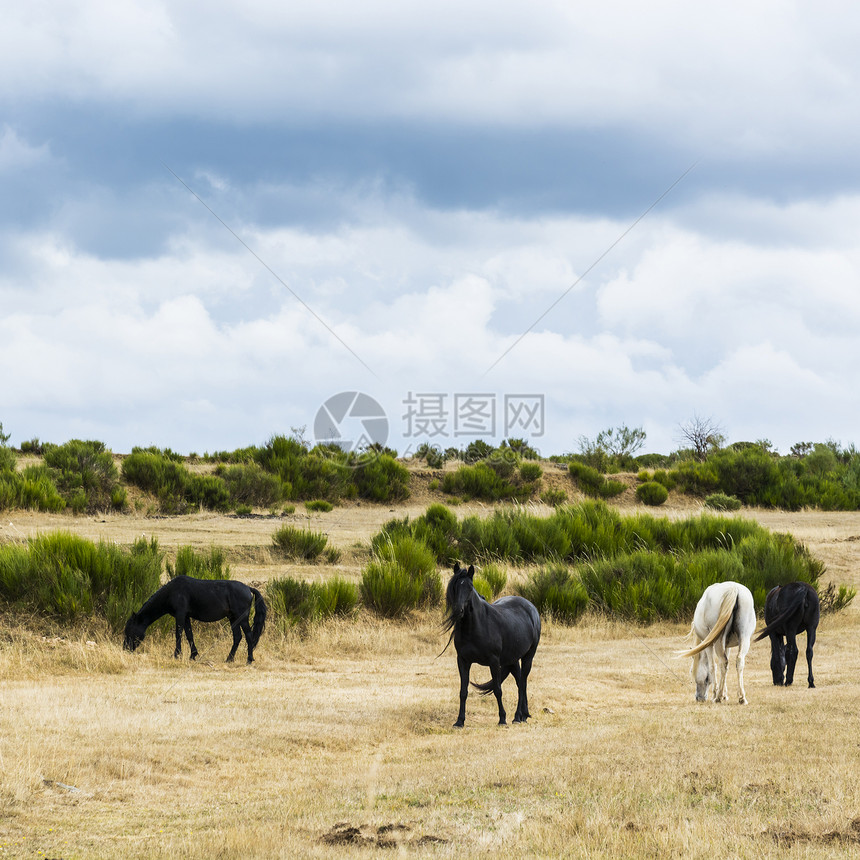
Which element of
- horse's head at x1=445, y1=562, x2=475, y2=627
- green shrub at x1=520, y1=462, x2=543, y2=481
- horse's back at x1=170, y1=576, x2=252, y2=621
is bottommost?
horse's back at x1=170, y1=576, x2=252, y2=621

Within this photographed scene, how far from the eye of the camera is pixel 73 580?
12.3 m

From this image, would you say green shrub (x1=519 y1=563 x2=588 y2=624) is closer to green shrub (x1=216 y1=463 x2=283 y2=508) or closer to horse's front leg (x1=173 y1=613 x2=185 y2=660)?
horse's front leg (x1=173 y1=613 x2=185 y2=660)

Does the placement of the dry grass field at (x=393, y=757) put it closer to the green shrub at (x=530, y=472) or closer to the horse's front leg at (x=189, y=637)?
the horse's front leg at (x=189, y=637)

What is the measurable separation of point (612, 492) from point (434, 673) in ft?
90.6

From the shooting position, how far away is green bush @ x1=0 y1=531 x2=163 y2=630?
1224 cm

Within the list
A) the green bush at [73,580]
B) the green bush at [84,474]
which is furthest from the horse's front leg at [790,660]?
the green bush at [84,474]

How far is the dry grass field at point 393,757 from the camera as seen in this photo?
4.79 m

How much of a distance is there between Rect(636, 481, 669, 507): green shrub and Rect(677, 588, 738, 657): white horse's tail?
94.7ft

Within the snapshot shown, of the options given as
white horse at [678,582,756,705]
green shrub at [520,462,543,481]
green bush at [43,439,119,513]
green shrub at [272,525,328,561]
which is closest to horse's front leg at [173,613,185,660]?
white horse at [678,582,756,705]

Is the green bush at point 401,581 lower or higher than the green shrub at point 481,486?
lower

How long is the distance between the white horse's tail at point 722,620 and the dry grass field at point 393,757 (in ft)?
1.96

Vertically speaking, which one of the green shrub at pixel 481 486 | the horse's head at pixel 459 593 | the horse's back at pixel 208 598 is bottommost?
the horse's back at pixel 208 598

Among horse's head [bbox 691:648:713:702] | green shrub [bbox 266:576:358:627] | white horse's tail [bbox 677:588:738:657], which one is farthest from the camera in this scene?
green shrub [bbox 266:576:358:627]

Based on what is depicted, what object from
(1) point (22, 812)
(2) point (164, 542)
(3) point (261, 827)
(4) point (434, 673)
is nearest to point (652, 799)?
(3) point (261, 827)
